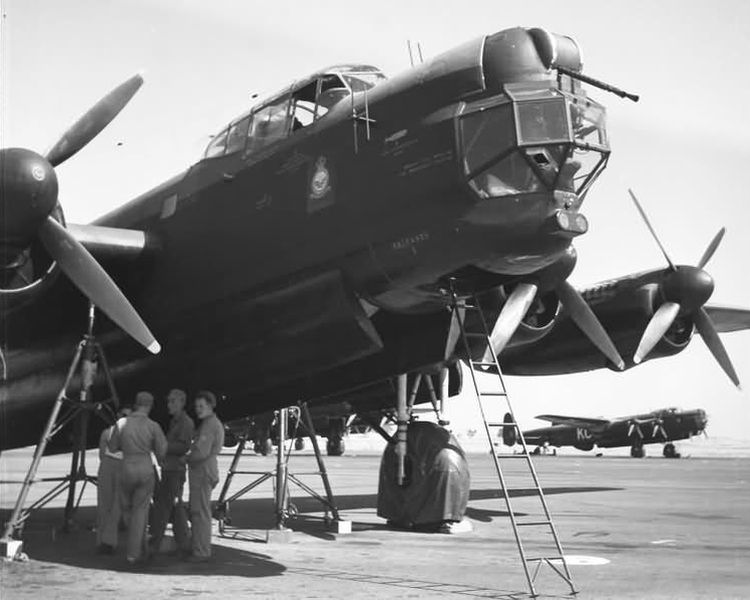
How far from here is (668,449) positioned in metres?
68.8

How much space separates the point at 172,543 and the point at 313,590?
378 cm

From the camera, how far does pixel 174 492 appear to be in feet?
35.4

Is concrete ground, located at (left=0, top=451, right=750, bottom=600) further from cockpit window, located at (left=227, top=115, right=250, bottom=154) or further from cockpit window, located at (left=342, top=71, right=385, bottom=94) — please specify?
cockpit window, located at (left=342, top=71, right=385, bottom=94)

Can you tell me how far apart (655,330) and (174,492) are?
32.5 feet

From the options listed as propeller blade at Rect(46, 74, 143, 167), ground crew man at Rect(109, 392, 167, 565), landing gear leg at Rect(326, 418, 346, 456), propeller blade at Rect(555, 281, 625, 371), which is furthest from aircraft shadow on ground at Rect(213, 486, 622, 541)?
landing gear leg at Rect(326, 418, 346, 456)

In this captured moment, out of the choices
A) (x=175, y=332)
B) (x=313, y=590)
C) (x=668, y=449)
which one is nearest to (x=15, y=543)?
(x=175, y=332)

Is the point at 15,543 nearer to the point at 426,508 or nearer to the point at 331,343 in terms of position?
the point at 331,343

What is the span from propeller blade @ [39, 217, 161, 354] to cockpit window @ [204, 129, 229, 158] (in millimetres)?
2990

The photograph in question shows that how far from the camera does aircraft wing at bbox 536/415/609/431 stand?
63.3m

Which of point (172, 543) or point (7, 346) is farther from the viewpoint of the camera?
point (7, 346)

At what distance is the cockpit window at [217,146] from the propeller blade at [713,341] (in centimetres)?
1061

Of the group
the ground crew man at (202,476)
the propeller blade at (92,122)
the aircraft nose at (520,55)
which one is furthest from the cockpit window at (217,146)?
the aircraft nose at (520,55)

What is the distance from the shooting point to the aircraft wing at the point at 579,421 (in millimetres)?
63312

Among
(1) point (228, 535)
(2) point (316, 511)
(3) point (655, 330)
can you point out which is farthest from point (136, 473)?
(3) point (655, 330)
